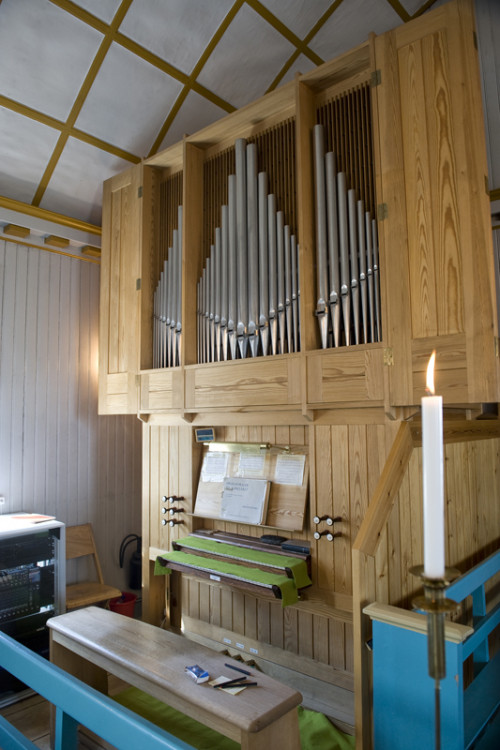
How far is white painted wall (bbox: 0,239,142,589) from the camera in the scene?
447 centimetres

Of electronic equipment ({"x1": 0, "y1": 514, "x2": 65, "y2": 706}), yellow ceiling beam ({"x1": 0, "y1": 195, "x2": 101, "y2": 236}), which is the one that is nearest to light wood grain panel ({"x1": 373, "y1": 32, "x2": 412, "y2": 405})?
electronic equipment ({"x1": 0, "y1": 514, "x2": 65, "y2": 706})

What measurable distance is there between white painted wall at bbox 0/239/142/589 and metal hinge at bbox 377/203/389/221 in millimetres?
3152

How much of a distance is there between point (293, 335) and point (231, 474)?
1.15 m

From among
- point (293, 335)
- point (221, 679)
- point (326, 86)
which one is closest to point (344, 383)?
point (293, 335)

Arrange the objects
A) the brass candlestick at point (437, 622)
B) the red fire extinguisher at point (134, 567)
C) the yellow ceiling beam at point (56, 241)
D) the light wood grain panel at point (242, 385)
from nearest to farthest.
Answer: the brass candlestick at point (437, 622)
the light wood grain panel at point (242, 385)
the yellow ceiling beam at point (56, 241)
the red fire extinguisher at point (134, 567)

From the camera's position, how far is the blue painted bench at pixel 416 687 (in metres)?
1.59

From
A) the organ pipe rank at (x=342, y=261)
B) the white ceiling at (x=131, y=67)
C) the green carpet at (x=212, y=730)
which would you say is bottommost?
the green carpet at (x=212, y=730)

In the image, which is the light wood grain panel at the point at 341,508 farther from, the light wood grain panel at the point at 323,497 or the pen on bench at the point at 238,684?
the pen on bench at the point at 238,684

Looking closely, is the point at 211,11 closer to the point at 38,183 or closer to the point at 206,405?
the point at 38,183

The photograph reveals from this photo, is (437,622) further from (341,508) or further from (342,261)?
(342,261)

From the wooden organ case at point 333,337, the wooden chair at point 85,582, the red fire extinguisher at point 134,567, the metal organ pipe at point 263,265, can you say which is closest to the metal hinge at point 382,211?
the wooden organ case at point 333,337

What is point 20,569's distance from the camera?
12.6 feet

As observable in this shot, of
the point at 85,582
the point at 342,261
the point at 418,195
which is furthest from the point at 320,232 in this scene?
the point at 85,582

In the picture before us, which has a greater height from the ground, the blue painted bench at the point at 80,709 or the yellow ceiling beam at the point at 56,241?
→ the yellow ceiling beam at the point at 56,241
